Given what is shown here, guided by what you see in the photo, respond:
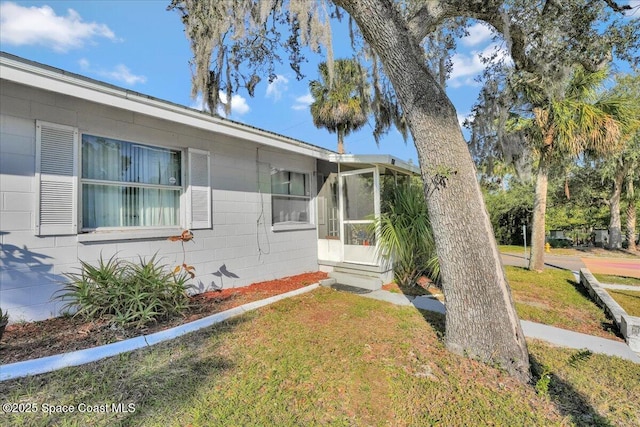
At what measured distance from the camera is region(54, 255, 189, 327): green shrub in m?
3.78

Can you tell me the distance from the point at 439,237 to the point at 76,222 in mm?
4646

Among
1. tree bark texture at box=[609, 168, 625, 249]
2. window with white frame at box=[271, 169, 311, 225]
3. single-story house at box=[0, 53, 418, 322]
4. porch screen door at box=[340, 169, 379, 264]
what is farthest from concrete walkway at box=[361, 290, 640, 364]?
tree bark texture at box=[609, 168, 625, 249]

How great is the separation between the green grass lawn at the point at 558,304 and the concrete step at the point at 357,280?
2.42m

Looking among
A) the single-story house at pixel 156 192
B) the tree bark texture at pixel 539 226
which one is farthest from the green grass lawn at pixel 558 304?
the single-story house at pixel 156 192

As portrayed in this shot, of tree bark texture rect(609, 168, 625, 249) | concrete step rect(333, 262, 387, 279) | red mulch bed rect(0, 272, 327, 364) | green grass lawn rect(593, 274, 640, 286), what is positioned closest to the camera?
red mulch bed rect(0, 272, 327, 364)

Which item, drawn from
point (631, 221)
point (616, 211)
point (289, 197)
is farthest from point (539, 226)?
point (631, 221)

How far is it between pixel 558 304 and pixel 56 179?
26.0 ft

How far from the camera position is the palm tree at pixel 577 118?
666cm

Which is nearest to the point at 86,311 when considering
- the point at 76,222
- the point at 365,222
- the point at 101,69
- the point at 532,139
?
the point at 76,222

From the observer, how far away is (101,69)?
26.5 ft

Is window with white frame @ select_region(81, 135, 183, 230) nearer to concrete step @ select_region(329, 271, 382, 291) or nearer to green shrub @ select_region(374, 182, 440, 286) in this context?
concrete step @ select_region(329, 271, 382, 291)

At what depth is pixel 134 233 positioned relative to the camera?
15.3 ft

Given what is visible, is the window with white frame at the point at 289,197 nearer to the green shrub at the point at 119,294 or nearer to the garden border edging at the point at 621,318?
the green shrub at the point at 119,294

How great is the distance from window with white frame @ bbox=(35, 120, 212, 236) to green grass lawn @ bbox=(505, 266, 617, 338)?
5.70m
